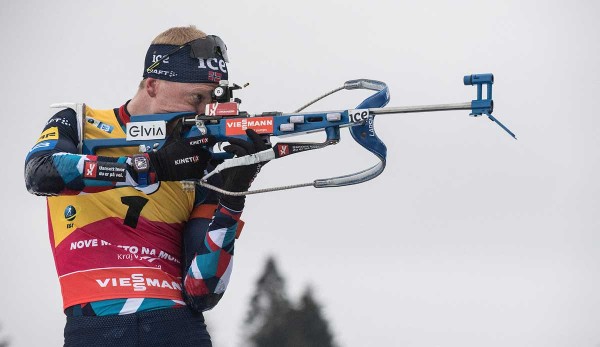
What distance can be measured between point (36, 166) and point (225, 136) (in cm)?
109

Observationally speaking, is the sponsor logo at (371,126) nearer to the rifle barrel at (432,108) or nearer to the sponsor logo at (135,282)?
the rifle barrel at (432,108)

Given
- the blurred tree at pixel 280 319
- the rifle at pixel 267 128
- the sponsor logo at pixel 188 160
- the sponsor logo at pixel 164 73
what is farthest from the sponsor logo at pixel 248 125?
the blurred tree at pixel 280 319

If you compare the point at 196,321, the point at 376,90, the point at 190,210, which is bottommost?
the point at 196,321

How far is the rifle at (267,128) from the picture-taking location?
901 cm

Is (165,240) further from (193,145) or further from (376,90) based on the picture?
(376,90)

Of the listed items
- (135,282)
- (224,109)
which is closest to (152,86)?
(224,109)

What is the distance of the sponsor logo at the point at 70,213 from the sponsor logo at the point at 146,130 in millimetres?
518

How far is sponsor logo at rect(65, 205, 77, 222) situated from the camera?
921cm

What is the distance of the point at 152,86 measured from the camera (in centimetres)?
951

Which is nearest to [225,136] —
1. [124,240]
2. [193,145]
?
[193,145]

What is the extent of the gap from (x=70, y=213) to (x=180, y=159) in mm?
778

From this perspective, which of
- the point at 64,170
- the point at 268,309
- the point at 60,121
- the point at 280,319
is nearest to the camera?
the point at 64,170

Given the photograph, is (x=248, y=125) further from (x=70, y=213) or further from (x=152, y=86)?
(x=70, y=213)

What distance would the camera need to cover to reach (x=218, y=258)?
9.24m
